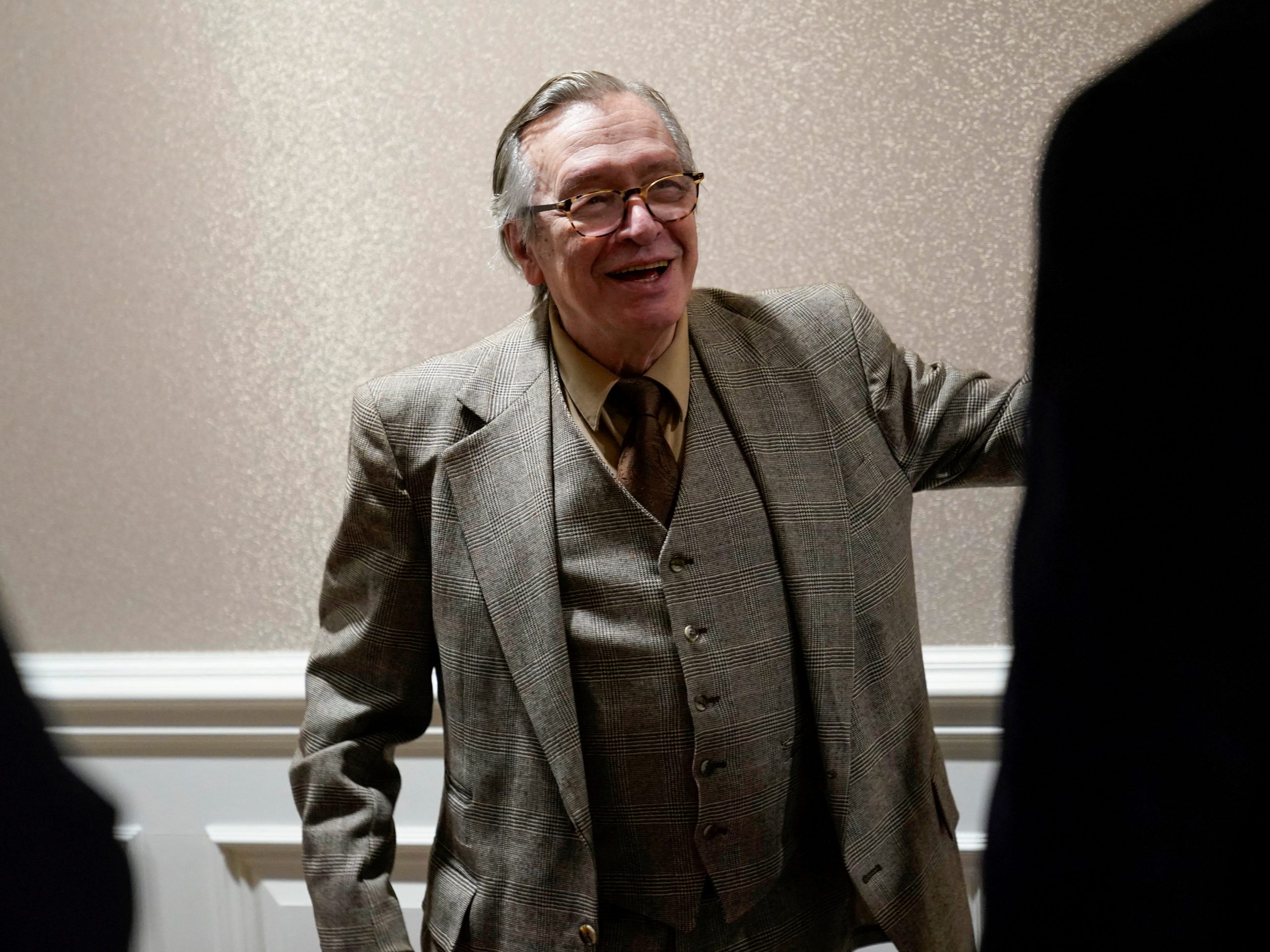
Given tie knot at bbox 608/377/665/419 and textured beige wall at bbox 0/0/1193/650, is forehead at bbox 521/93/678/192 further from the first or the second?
textured beige wall at bbox 0/0/1193/650

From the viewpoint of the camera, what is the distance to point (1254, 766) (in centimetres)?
18

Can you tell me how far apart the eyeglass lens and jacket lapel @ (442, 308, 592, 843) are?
0.53ft

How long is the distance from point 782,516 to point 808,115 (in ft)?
2.42

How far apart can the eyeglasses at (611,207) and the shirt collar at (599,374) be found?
0.38 ft

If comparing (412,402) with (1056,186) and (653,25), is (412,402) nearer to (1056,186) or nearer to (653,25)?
(653,25)

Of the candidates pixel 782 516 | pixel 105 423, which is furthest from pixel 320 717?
pixel 105 423

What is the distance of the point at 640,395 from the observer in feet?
3.91

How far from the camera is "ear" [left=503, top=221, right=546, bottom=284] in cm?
123

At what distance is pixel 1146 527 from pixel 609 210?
3.28ft

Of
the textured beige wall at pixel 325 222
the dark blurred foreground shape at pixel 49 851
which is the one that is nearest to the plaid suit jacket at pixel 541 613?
the textured beige wall at pixel 325 222

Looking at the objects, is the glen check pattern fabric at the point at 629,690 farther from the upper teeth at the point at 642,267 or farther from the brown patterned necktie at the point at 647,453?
the upper teeth at the point at 642,267

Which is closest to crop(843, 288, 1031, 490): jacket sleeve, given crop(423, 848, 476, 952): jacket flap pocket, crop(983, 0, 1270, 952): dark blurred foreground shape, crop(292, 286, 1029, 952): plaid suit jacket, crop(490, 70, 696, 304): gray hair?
crop(292, 286, 1029, 952): plaid suit jacket

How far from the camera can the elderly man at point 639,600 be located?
1132 millimetres

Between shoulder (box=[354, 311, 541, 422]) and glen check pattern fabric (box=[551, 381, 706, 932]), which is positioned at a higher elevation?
shoulder (box=[354, 311, 541, 422])
